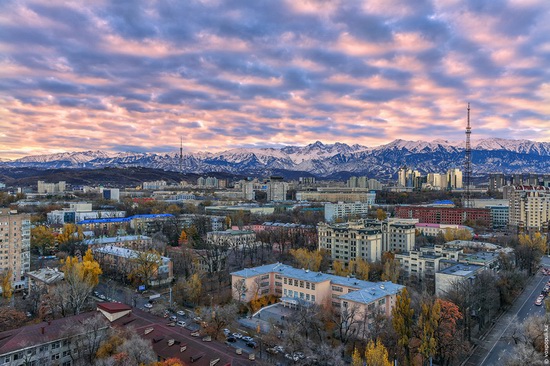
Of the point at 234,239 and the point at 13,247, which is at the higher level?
the point at 13,247

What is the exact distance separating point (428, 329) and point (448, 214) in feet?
116

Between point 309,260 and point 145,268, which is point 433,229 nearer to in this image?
point 309,260

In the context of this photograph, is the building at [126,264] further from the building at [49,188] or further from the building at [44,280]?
the building at [49,188]

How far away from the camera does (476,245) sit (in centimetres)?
2681

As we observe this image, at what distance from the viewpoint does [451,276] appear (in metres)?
17.7

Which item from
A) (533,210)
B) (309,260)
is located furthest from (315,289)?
(533,210)

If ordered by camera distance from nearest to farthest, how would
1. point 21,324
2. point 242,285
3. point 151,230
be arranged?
point 21,324 < point 242,285 < point 151,230

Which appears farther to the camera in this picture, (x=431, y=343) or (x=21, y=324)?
(x=21, y=324)

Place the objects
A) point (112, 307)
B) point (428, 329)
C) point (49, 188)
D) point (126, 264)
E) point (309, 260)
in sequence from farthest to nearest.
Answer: point (49, 188)
point (126, 264)
point (309, 260)
point (112, 307)
point (428, 329)

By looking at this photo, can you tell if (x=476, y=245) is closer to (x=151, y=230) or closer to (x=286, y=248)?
(x=286, y=248)

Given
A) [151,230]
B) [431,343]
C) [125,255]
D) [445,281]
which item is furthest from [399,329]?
[151,230]

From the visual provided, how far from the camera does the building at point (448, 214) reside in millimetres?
42938

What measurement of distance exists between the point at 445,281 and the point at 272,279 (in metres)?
7.50

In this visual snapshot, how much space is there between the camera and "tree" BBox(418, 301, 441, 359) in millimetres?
11664
